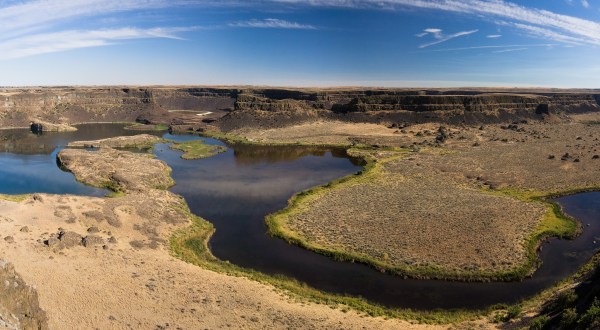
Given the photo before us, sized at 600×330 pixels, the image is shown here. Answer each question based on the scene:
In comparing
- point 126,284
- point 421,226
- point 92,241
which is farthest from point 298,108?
point 126,284

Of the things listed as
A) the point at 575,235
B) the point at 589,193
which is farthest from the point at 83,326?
the point at 589,193

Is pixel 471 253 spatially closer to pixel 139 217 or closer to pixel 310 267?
pixel 310 267

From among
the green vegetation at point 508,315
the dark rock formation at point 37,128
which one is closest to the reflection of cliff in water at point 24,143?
the dark rock formation at point 37,128

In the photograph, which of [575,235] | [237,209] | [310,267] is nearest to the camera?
[310,267]

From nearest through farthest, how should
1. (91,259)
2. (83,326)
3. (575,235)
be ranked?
(83,326) → (91,259) → (575,235)

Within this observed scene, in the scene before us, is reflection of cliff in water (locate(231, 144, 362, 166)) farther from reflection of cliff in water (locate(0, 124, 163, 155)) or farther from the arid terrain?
reflection of cliff in water (locate(0, 124, 163, 155))

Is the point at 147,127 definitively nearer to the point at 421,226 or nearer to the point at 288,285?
the point at 421,226

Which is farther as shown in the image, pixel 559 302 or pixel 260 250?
pixel 260 250
